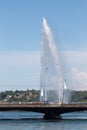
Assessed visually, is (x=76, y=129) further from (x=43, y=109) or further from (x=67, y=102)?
(x=67, y=102)

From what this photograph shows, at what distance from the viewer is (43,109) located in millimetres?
152125

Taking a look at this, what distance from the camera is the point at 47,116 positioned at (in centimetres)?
15350

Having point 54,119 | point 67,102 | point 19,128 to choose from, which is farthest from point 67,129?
point 67,102

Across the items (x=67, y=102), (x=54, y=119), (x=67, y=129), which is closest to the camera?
(x=67, y=129)

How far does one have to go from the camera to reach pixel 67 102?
535ft

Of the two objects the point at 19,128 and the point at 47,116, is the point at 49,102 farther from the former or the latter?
the point at 19,128

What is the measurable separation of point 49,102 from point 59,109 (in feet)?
14.7

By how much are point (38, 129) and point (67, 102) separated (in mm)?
51398

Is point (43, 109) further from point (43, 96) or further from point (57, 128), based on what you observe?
point (57, 128)

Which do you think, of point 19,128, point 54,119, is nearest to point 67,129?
point 19,128

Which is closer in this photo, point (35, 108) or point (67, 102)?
point (35, 108)

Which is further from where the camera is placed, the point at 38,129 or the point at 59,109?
the point at 59,109

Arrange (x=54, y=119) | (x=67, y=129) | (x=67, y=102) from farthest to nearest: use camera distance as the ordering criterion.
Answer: (x=67, y=102) < (x=54, y=119) < (x=67, y=129)

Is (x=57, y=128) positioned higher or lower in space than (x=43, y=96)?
lower
